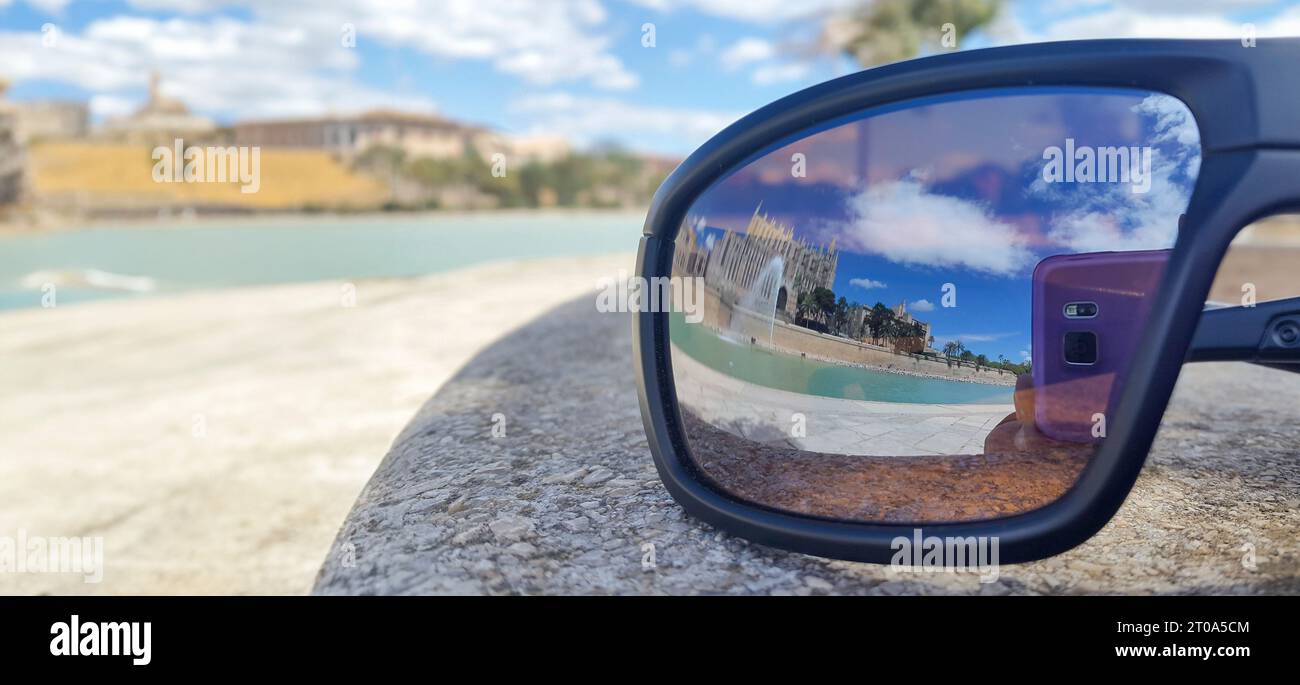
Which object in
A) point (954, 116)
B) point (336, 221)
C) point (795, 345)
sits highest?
Result: point (336, 221)

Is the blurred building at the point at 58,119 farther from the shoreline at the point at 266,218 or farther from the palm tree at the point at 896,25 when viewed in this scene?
the palm tree at the point at 896,25

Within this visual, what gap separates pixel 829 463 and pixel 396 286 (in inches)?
217

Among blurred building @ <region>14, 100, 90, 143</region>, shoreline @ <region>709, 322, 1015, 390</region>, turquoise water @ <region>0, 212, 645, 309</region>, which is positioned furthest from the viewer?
blurred building @ <region>14, 100, 90, 143</region>

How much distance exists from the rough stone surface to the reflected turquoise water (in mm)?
179

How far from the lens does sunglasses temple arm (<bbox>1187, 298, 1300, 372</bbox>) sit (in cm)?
67

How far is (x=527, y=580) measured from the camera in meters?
0.72

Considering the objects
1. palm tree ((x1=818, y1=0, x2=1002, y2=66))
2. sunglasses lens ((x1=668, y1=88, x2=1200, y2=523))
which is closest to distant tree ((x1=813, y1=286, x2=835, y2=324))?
sunglasses lens ((x1=668, y1=88, x2=1200, y2=523))

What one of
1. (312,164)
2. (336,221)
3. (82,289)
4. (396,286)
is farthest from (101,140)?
(396,286)

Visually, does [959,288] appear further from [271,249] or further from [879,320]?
[271,249]

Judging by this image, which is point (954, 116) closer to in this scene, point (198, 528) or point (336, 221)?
point (198, 528)

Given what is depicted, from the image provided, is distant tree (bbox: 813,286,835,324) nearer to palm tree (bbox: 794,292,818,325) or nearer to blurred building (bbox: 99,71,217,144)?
palm tree (bbox: 794,292,818,325)

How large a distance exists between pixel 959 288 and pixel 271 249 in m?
25.7

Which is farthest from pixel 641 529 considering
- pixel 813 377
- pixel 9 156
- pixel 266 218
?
pixel 266 218

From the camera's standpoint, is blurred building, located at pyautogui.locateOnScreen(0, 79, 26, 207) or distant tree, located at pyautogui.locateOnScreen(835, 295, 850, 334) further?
blurred building, located at pyautogui.locateOnScreen(0, 79, 26, 207)
